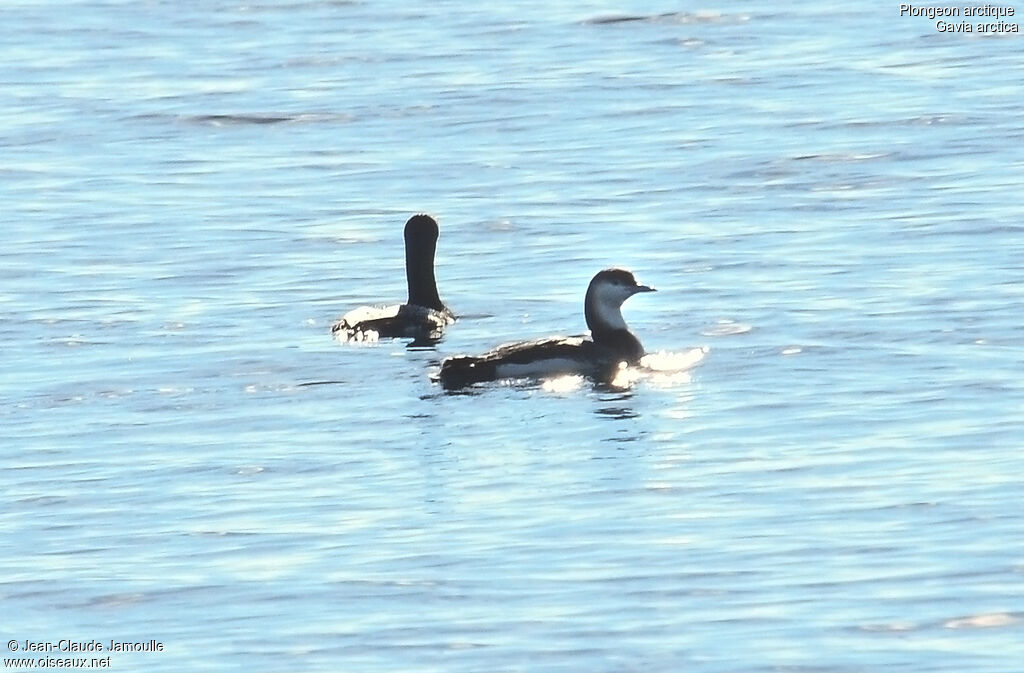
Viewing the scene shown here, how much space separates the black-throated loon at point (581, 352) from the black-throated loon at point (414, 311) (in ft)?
5.01

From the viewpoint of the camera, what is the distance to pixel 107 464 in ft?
49.6

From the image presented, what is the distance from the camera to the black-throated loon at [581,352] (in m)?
16.9

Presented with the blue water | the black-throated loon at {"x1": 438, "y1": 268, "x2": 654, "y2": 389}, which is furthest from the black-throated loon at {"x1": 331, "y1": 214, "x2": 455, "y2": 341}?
the black-throated loon at {"x1": 438, "y1": 268, "x2": 654, "y2": 389}

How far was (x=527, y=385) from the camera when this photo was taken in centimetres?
1689

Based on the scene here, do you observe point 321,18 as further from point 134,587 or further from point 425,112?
point 134,587

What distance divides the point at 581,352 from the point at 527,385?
0.76 meters

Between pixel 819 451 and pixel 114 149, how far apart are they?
58.7ft

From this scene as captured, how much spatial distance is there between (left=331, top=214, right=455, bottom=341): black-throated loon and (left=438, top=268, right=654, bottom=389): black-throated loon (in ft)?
5.01

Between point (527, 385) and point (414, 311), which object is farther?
point (414, 311)

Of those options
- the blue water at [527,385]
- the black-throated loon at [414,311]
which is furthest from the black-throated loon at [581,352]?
the black-throated loon at [414,311]

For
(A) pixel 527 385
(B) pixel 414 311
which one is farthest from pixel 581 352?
(B) pixel 414 311

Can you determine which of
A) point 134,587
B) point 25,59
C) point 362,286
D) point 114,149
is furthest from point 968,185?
point 25,59

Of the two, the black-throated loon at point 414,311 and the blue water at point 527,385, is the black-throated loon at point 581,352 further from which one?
the black-throated loon at point 414,311

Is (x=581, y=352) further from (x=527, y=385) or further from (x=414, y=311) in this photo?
(x=414, y=311)
